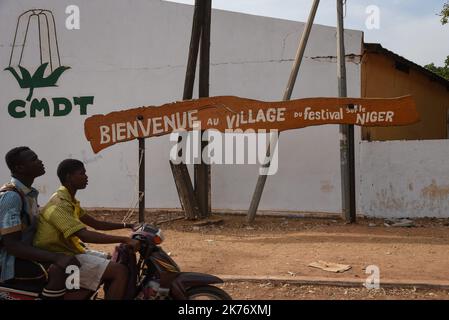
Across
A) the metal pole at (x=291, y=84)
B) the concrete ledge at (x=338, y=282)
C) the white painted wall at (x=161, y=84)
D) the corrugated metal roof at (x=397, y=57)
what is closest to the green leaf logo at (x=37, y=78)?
the white painted wall at (x=161, y=84)

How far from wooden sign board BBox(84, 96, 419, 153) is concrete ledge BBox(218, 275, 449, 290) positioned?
3.80 m

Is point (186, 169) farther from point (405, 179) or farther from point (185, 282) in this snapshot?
point (185, 282)

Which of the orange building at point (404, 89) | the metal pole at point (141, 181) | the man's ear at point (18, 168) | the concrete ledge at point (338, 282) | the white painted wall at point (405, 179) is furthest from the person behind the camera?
the orange building at point (404, 89)

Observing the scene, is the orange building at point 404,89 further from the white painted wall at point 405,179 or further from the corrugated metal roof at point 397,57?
the white painted wall at point 405,179

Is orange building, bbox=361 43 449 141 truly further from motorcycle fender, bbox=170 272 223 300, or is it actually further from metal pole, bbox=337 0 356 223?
motorcycle fender, bbox=170 272 223 300

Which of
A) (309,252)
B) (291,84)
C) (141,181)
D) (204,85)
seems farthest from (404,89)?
(309,252)

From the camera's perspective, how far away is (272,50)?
10688 mm

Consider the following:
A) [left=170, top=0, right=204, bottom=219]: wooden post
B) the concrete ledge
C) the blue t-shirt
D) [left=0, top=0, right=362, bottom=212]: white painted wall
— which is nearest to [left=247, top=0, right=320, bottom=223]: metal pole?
[left=0, top=0, right=362, bottom=212]: white painted wall

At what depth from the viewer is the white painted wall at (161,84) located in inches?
410

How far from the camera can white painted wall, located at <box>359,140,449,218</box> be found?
31.4 ft

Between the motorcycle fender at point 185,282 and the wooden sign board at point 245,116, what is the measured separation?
208 inches

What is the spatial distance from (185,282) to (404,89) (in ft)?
35.6
